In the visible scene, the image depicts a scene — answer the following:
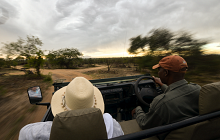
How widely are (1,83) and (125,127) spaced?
256 inches

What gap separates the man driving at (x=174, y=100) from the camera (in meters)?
0.96

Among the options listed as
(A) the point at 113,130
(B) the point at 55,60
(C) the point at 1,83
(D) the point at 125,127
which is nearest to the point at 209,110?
(A) the point at 113,130

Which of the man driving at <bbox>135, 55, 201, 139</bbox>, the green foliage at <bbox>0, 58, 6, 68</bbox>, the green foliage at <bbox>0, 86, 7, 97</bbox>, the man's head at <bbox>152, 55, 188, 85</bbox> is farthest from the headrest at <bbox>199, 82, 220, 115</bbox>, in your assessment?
the green foliage at <bbox>0, 58, 6, 68</bbox>

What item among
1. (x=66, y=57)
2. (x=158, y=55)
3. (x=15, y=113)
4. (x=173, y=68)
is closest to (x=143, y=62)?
(x=158, y=55)

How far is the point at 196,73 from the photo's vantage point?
311 centimetres

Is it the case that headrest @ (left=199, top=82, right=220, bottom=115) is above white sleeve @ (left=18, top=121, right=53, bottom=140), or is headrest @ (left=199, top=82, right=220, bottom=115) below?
above

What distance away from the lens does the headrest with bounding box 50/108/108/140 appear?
53 centimetres

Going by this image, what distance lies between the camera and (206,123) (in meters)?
0.84

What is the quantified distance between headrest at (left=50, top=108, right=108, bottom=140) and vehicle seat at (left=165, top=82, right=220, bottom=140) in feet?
2.46

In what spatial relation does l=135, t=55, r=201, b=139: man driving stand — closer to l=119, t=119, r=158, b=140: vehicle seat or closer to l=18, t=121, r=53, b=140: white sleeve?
l=119, t=119, r=158, b=140: vehicle seat

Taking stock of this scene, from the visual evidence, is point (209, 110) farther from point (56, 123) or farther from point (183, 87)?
point (56, 123)

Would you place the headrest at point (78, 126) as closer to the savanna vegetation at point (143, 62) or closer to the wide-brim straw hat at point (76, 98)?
the wide-brim straw hat at point (76, 98)

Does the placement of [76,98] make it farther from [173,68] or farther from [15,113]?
[15,113]

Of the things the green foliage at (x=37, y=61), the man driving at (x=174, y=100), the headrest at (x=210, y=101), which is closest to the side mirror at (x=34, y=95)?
the man driving at (x=174, y=100)
